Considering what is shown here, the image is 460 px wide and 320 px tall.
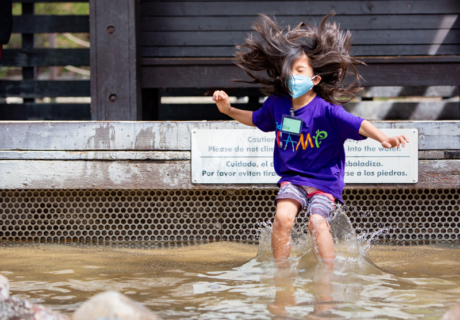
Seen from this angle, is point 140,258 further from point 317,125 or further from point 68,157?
point 317,125

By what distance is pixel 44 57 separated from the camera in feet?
20.9

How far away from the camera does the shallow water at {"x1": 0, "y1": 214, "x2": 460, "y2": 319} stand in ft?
7.44

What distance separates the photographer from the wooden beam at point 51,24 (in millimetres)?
6102

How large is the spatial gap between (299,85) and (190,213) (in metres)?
1.76

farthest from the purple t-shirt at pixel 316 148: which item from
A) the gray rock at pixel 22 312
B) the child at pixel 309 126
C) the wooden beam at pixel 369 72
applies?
the wooden beam at pixel 369 72

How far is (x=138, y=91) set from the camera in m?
4.65

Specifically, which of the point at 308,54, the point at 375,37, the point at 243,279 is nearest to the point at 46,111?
the point at 375,37

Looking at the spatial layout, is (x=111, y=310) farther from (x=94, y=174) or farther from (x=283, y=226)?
(x=94, y=174)

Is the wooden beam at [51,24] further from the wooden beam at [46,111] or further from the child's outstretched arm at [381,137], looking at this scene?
the child's outstretched arm at [381,137]

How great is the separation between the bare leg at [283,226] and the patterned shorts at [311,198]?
35 millimetres

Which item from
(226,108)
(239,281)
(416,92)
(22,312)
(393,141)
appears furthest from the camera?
(416,92)

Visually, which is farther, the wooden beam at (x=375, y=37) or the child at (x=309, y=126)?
the wooden beam at (x=375, y=37)

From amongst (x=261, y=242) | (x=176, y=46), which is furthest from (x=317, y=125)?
(x=176, y=46)

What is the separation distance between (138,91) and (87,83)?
2.02 meters
